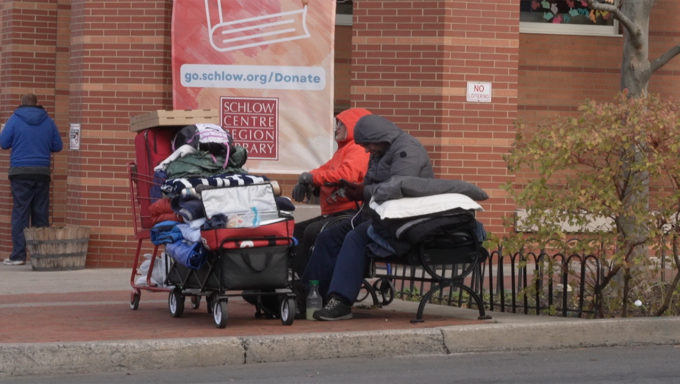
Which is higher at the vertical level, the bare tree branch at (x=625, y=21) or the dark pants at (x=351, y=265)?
the bare tree branch at (x=625, y=21)

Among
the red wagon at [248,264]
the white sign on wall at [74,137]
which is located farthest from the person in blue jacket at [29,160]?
the red wagon at [248,264]

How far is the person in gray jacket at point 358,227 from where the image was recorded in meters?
8.13

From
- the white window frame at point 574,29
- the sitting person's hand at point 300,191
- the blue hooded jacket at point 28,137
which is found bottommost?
the sitting person's hand at point 300,191

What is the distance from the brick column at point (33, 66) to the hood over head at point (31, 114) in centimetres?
115

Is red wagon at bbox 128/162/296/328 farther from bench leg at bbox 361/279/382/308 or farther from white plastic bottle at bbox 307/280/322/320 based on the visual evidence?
bench leg at bbox 361/279/382/308

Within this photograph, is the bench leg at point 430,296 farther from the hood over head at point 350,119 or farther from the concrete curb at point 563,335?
the hood over head at point 350,119

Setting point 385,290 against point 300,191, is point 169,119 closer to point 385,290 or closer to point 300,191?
point 300,191

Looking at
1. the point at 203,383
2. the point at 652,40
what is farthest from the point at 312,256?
the point at 652,40

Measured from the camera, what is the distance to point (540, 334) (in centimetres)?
770

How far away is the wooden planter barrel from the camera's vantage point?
→ 12.4m

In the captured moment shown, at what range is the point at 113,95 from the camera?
13.0m

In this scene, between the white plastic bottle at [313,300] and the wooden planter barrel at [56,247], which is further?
the wooden planter barrel at [56,247]

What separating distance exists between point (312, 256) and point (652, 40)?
289 inches

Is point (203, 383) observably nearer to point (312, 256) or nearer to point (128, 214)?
point (312, 256)
